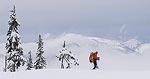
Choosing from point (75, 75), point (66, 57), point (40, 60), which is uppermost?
point (66, 57)

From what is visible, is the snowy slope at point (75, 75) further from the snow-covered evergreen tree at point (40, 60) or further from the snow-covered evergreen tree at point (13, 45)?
the snow-covered evergreen tree at point (40, 60)

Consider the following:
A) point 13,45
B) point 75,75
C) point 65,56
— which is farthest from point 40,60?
point 75,75

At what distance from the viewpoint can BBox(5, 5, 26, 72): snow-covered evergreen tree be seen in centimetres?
5691

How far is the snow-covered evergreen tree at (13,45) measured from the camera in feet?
187

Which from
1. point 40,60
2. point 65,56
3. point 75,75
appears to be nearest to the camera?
point 75,75

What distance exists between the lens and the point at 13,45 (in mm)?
57219

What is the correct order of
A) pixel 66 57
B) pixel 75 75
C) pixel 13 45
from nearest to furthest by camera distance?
pixel 75 75 < pixel 13 45 < pixel 66 57

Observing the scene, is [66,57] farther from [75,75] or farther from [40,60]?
[75,75]

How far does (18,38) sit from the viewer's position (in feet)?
187

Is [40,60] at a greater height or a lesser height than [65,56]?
lesser

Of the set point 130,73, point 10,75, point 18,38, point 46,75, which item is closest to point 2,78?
point 10,75

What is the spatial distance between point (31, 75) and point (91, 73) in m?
4.88

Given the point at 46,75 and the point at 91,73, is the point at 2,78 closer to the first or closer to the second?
the point at 46,75

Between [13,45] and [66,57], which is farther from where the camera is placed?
[66,57]
